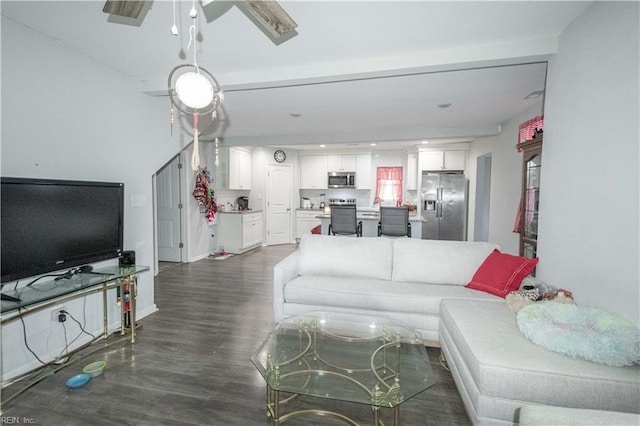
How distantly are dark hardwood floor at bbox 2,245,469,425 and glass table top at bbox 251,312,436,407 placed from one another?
11.3 inches

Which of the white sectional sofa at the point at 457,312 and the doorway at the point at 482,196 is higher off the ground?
the doorway at the point at 482,196

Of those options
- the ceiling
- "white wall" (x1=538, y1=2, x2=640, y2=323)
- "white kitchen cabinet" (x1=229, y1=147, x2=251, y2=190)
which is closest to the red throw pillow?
"white wall" (x1=538, y1=2, x2=640, y2=323)

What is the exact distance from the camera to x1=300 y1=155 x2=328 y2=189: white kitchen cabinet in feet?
25.5

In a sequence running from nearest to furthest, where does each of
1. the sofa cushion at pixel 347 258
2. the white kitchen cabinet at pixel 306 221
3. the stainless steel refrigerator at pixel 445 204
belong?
the sofa cushion at pixel 347 258 → the stainless steel refrigerator at pixel 445 204 → the white kitchen cabinet at pixel 306 221

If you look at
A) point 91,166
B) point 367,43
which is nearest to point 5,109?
point 91,166

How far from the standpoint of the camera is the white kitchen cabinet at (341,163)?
7.63 m

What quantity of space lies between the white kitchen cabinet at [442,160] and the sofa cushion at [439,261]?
4.12 m

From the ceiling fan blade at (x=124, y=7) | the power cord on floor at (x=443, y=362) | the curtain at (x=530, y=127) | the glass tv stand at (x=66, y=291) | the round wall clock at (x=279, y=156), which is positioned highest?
the round wall clock at (x=279, y=156)

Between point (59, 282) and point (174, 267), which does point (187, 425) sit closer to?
point (59, 282)

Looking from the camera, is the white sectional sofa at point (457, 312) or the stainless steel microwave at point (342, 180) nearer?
the white sectional sofa at point (457, 312)

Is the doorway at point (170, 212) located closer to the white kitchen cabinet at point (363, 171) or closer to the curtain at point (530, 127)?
the white kitchen cabinet at point (363, 171)

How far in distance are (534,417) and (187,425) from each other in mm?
1715

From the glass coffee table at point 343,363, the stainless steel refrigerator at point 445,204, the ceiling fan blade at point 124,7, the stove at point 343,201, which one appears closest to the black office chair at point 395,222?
the stainless steel refrigerator at point 445,204

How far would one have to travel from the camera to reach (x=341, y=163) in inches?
303
